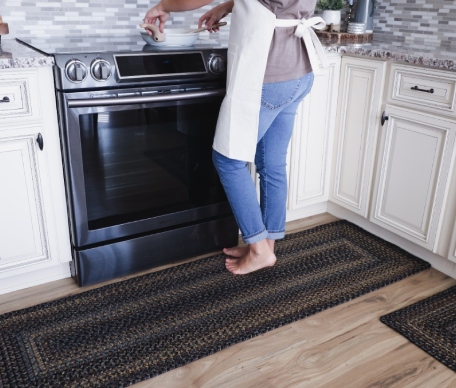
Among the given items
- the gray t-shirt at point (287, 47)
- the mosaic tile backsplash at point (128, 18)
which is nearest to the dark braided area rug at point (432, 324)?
the gray t-shirt at point (287, 47)

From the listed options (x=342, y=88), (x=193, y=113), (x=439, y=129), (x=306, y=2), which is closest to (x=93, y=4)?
(x=193, y=113)

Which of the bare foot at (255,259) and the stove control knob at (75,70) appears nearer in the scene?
the stove control knob at (75,70)

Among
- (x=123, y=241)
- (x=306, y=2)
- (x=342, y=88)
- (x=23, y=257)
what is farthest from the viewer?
(x=342, y=88)

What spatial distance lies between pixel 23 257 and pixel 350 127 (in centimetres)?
153

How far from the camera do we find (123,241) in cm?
200

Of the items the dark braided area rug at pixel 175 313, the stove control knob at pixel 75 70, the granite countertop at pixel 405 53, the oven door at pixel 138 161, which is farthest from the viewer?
the granite countertop at pixel 405 53

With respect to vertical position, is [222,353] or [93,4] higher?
[93,4]

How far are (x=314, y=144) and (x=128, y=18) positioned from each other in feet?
3.39

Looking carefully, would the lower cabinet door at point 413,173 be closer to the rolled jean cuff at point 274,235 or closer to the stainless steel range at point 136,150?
the rolled jean cuff at point 274,235

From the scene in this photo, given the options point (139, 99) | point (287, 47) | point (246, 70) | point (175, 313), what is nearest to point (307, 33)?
point (287, 47)

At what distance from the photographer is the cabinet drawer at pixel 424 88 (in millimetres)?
1922

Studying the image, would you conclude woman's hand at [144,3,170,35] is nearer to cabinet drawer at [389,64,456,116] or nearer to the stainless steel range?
the stainless steel range

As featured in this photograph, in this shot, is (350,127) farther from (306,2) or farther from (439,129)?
(306,2)

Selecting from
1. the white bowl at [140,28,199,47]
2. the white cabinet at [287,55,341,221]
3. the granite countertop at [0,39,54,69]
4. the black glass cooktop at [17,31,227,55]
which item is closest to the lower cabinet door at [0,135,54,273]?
the granite countertop at [0,39,54,69]
